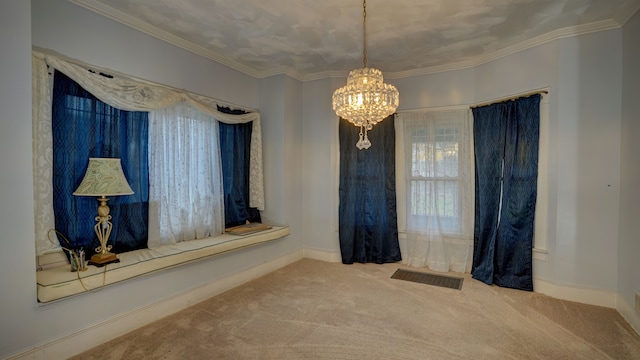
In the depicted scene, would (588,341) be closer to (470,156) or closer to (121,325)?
(470,156)

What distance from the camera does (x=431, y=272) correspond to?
12.2 ft

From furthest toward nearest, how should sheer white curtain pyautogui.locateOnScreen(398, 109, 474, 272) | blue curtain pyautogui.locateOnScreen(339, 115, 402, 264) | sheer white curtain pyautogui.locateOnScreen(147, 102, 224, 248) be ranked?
blue curtain pyautogui.locateOnScreen(339, 115, 402, 264)
sheer white curtain pyautogui.locateOnScreen(398, 109, 474, 272)
sheer white curtain pyautogui.locateOnScreen(147, 102, 224, 248)

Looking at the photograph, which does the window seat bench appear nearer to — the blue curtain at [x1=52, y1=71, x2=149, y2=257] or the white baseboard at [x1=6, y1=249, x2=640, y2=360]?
the blue curtain at [x1=52, y1=71, x2=149, y2=257]

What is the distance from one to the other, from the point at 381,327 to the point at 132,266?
2.11 m

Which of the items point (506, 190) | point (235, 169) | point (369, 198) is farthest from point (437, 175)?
point (235, 169)

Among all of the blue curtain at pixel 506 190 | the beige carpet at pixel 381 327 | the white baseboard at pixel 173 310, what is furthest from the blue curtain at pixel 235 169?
the blue curtain at pixel 506 190

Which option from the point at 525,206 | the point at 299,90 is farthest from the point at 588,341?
the point at 299,90

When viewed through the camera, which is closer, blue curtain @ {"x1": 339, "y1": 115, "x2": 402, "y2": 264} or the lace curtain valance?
the lace curtain valance

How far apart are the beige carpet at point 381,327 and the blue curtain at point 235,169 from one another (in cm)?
99

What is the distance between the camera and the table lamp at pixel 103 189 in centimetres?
217

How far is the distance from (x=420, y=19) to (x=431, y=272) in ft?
9.59

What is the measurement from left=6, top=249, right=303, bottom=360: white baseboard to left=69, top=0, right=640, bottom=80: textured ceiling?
257cm

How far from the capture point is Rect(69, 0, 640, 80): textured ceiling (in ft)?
8.09

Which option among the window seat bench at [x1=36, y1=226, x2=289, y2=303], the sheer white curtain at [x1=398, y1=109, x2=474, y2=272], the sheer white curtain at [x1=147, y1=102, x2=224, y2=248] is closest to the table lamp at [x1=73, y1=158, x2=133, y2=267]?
the window seat bench at [x1=36, y1=226, x2=289, y2=303]
